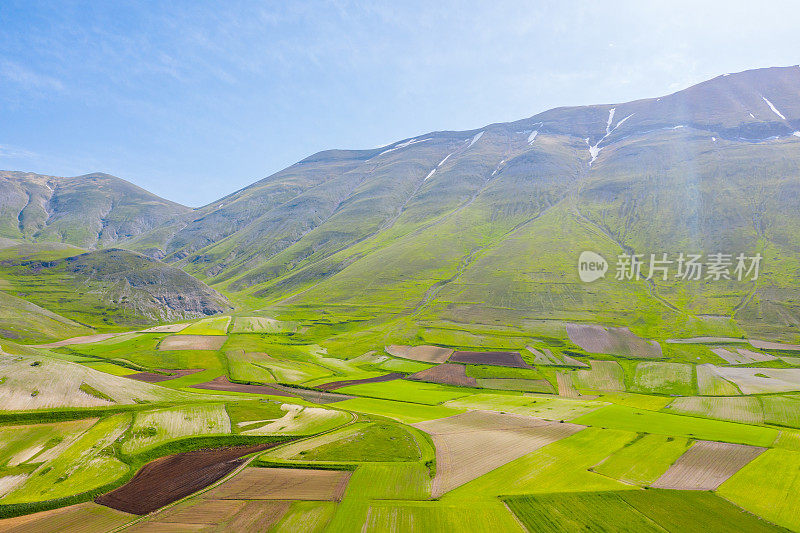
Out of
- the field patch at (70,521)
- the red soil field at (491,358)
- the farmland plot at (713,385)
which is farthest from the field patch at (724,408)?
the field patch at (70,521)

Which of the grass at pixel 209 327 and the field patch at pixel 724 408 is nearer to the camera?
the field patch at pixel 724 408

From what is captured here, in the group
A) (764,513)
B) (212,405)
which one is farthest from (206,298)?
(764,513)

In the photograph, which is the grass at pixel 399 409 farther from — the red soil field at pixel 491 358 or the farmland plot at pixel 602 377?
the farmland plot at pixel 602 377

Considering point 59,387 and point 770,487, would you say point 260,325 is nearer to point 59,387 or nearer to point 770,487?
point 59,387

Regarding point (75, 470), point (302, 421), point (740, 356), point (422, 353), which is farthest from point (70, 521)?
point (740, 356)

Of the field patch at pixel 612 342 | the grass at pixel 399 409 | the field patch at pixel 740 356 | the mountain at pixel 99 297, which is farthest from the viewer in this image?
the mountain at pixel 99 297

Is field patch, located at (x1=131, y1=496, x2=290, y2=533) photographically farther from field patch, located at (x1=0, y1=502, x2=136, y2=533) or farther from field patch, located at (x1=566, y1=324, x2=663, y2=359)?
field patch, located at (x1=566, y1=324, x2=663, y2=359)
